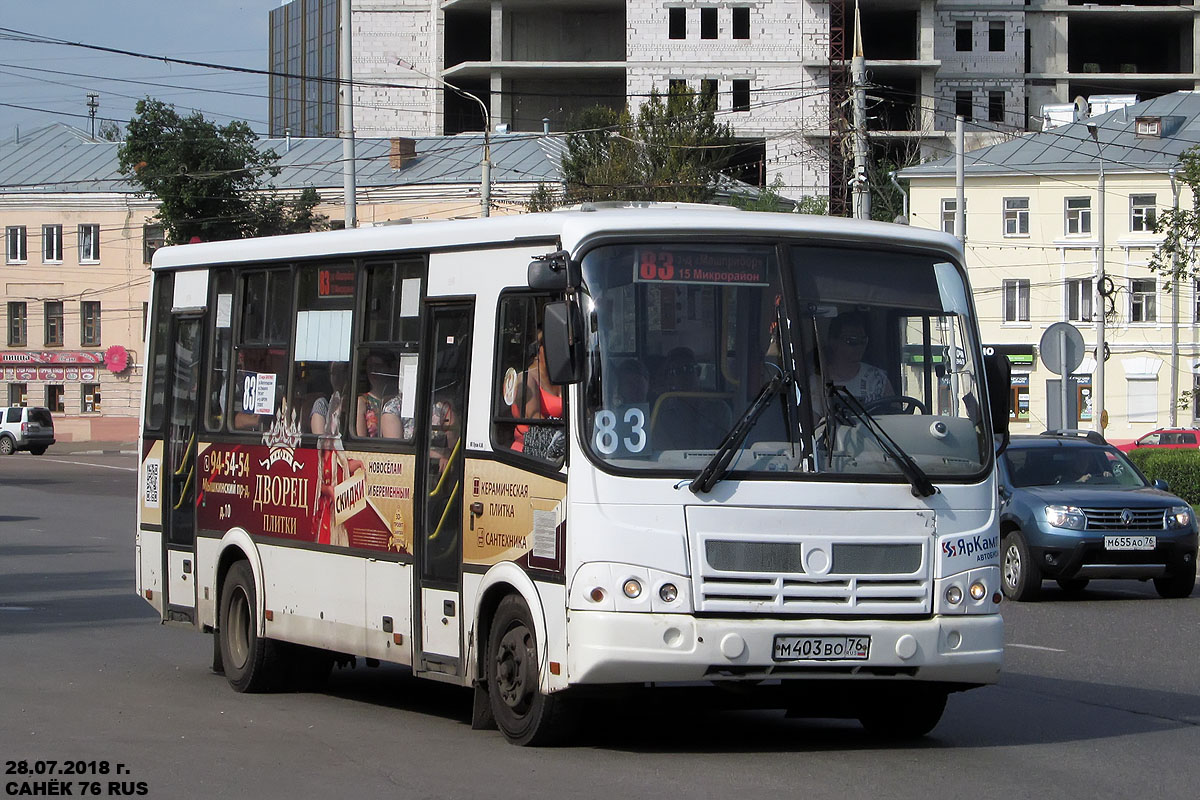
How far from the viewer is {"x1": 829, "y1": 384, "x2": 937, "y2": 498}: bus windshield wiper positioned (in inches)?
342

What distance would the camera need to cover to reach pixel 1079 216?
6606cm

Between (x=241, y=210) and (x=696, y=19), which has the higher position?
(x=696, y=19)

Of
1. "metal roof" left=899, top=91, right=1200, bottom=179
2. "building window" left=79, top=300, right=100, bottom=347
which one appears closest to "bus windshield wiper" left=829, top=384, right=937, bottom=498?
"metal roof" left=899, top=91, right=1200, bottom=179

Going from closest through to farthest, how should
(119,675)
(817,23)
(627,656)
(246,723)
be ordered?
1. (627,656)
2. (246,723)
3. (119,675)
4. (817,23)

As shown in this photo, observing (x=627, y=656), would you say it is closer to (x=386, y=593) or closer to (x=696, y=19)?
(x=386, y=593)

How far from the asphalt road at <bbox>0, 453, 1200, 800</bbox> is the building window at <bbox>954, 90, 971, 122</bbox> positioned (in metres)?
83.6

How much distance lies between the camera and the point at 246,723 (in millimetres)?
9930

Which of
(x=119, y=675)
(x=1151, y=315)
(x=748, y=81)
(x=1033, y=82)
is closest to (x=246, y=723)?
(x=119, y=675)

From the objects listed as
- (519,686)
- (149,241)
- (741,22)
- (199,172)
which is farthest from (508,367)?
(741,22)

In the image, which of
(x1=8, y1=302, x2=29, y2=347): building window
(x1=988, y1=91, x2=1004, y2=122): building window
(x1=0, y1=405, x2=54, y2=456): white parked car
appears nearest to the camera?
(x1=0, y1=405, x2=54, y2=456): white parked car

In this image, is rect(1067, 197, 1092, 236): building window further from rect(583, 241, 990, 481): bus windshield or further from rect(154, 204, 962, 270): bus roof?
rect(583, 241, 990, 481): bus windshield

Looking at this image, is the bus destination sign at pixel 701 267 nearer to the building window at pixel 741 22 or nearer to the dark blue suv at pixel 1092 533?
the dark blue suv at pixel 1092 533

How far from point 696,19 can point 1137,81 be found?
23849mm

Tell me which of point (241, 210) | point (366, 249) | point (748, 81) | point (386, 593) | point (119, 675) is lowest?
point (119, 675)
